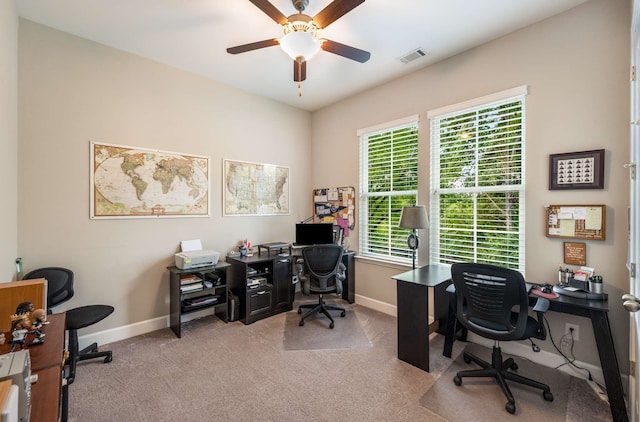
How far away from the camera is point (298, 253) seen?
13.4 feet

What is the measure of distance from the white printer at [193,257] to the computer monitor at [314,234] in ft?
4.11

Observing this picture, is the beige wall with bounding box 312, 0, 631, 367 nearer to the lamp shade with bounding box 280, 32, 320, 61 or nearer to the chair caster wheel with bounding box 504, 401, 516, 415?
the chair caster wheel with bounding box 504, 401, 516, 415

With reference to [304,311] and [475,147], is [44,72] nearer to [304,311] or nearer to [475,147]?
[304,311]

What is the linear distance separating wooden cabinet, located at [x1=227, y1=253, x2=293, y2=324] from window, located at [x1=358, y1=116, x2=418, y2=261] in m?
1.19

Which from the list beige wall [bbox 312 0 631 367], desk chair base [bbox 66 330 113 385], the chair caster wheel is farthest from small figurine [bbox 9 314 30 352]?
beige wall [bbox 312 0 631 367]

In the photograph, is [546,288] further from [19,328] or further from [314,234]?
[19,328]

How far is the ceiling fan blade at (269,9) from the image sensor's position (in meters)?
1.77

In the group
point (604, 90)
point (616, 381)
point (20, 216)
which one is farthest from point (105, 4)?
point (616, 381)

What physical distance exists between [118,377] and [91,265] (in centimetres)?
113

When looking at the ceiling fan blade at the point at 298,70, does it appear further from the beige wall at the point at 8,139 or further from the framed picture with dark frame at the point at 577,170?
the framed picture with dark frame at the point at 577,170

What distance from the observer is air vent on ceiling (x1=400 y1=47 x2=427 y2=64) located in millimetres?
2871

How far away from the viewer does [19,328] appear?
4.31ft

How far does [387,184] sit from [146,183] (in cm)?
291

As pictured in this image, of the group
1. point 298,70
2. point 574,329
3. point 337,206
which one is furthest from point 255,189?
point 574,329
